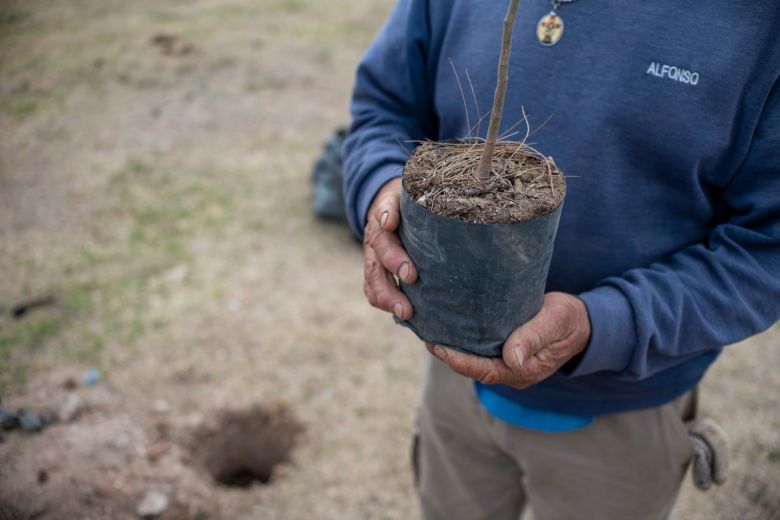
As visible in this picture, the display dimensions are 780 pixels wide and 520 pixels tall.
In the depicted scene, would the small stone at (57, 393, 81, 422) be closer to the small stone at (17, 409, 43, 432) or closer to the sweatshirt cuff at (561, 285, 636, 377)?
the small stone at (17, 409, 43, 432)

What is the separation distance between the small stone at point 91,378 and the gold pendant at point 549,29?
9.97 ft

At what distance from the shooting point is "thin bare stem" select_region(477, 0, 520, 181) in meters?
1.14

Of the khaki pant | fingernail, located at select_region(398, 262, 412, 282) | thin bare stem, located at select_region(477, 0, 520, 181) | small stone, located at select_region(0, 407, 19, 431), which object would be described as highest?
thin bare stem, located at select_region(477, 0, 520, 181)

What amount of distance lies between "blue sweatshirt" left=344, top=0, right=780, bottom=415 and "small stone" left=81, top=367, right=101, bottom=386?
8.23ft

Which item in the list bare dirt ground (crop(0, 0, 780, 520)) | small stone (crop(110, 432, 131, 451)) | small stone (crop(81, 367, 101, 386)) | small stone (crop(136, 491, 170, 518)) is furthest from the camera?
small stone (crop(81, 367, 101, 386))

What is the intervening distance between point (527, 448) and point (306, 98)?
216 inches

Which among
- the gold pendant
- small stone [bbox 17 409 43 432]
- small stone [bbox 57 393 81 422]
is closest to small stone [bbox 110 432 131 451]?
small stone [bbox 57 393 81 422]

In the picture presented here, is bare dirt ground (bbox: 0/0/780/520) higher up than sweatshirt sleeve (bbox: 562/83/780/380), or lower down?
lower down

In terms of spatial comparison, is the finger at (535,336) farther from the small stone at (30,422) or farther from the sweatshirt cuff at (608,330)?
the small stone at (30,422)

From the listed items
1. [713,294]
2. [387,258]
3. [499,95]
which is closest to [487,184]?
[499,95]

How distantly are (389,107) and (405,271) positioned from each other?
68cm

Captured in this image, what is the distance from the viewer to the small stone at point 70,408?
122 inches

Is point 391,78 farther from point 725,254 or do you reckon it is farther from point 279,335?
point 279,335

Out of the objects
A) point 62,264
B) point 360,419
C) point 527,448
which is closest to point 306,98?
point 62,264
